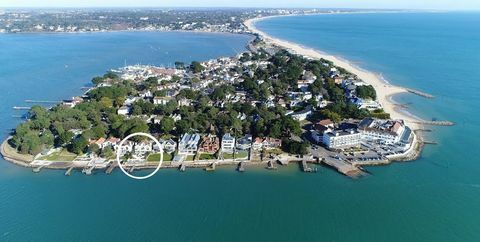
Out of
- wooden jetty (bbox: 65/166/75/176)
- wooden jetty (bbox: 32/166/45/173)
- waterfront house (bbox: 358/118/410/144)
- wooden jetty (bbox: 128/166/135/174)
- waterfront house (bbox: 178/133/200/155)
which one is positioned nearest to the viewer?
wooden jetty (bbox: 65/166/75/176)

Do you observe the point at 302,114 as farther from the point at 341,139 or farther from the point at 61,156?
the point at 61,156

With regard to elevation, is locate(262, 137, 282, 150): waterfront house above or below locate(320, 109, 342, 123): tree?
below

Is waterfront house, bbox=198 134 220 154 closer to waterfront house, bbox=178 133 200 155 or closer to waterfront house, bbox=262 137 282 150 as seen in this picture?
waterfront house, bbox=178 133 200 155

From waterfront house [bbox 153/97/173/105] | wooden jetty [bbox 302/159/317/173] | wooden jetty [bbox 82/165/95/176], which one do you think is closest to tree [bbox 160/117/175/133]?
wooden jetty [bbox 82/165/95/176]

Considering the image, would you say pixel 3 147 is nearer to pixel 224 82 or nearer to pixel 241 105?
pixel 241 105

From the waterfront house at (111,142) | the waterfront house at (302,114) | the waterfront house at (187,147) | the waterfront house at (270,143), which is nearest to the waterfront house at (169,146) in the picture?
the waterfront house at (187,147)

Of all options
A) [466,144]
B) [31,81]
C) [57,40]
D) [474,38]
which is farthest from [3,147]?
[474,38]

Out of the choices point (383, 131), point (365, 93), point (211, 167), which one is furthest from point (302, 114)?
point (211, 167)
